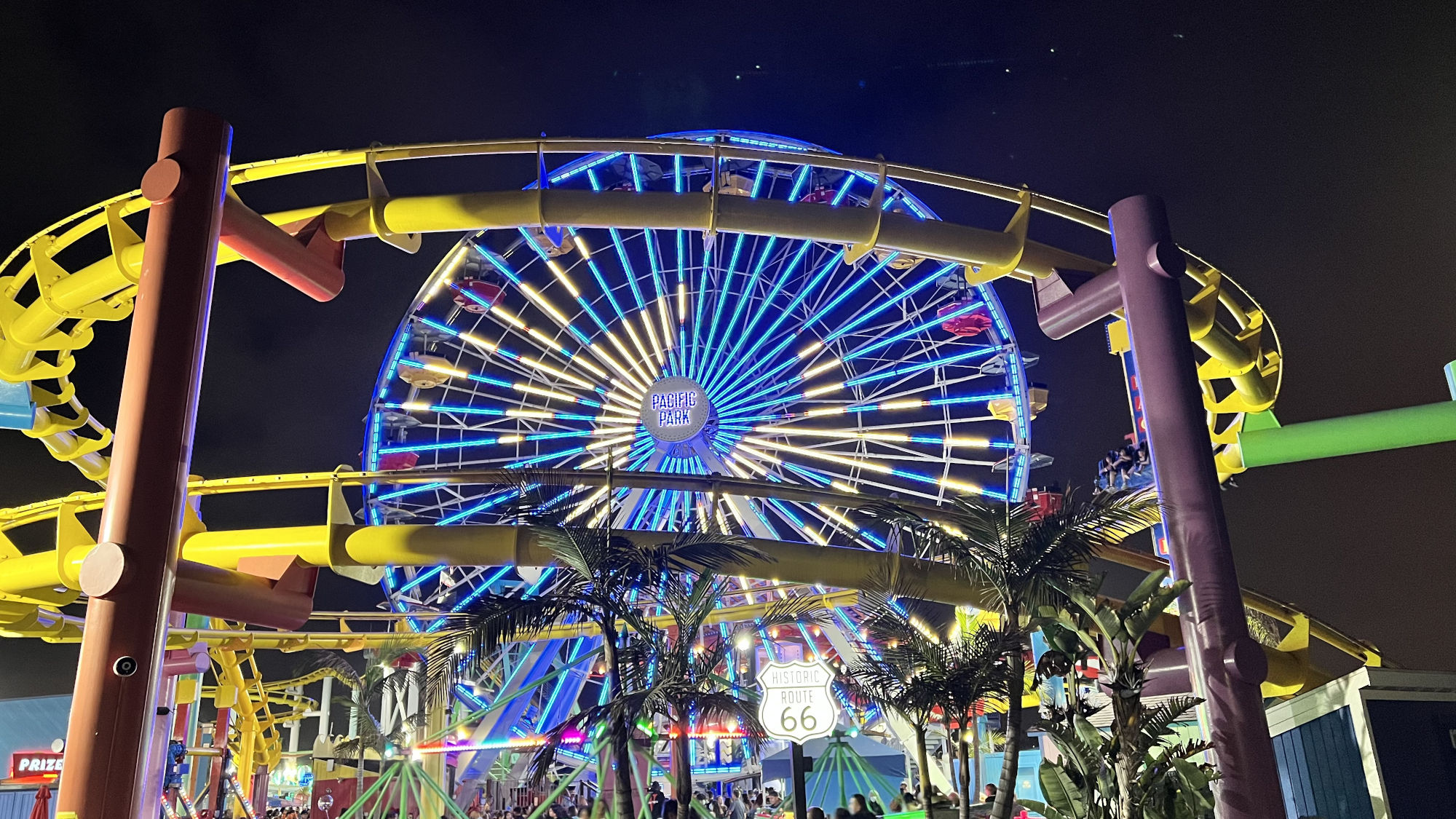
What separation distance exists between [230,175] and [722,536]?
185 inches

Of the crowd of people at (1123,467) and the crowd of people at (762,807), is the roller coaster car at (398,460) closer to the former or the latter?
the crowd of people at (762,807)

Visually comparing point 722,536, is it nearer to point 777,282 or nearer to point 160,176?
point 160,176

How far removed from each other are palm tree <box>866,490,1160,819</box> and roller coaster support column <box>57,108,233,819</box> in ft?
16.9

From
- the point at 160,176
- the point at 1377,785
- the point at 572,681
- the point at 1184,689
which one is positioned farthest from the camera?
the point at 572,681

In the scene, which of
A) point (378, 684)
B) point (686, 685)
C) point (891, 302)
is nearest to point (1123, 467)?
point (891, 302)

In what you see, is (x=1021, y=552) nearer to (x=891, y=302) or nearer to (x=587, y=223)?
(x=587, y=223)

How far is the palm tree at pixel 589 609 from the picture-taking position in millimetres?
7516

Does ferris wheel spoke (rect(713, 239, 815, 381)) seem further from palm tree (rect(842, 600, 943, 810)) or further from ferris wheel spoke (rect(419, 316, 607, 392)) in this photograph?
palm tree (rect(842, 600, 943, 810))

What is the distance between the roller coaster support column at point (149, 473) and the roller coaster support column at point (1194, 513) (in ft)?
19.6

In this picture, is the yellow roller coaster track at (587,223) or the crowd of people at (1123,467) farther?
the crowd of people at (1123,467)

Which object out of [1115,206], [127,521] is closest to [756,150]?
[1115,206]

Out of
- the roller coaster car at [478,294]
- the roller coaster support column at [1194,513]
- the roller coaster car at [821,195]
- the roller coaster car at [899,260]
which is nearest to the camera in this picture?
the roller coaster support column at [1194,513]

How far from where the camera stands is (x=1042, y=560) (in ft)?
24.9

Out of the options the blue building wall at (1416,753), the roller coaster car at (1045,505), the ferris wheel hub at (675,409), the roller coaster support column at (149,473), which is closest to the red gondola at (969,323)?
Result: the ferris wheel hub at (675,409)
